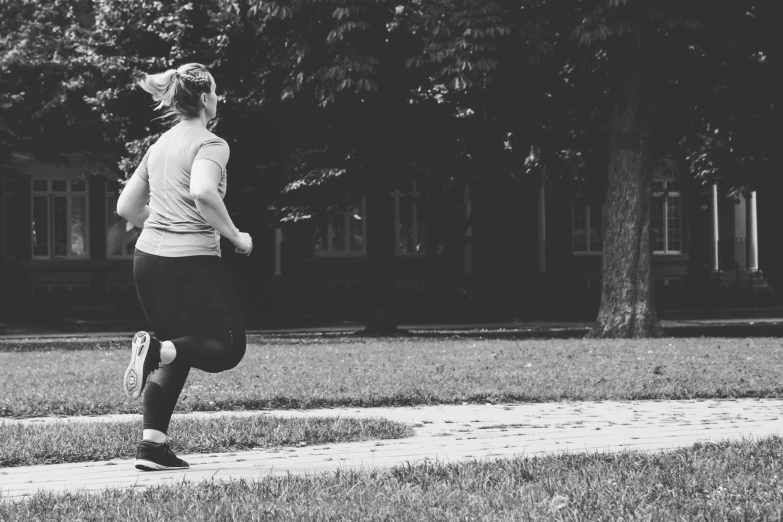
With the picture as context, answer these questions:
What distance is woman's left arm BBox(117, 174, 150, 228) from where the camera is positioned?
6.12 meters

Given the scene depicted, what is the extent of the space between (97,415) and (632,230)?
13.3m

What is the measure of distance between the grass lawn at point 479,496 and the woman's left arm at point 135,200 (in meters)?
1.52

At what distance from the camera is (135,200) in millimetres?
6121

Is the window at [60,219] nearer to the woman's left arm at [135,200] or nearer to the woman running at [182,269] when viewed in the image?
the woman's left arm at [135,200]

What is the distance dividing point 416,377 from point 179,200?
618 centimetres

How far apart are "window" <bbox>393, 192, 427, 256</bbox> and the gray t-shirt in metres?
30.2

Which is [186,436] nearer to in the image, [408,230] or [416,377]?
[416,377]

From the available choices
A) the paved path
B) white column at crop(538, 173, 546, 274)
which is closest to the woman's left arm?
the paved path

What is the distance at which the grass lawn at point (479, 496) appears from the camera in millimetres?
4652

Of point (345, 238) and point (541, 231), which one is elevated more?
point (541, 231)

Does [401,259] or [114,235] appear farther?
[401,259]

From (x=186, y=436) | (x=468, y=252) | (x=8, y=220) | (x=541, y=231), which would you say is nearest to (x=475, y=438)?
(x=186, y=436)

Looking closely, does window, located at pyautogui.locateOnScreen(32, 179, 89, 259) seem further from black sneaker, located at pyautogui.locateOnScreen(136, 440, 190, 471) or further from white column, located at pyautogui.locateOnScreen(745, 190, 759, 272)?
black sneaker, located at pyautogui.locateOnScreen(136, 440, 190, 471)

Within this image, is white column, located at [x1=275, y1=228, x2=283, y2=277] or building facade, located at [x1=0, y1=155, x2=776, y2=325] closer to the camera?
building facade, located at [x1=0, y1=155, x2=776, y2=325]
